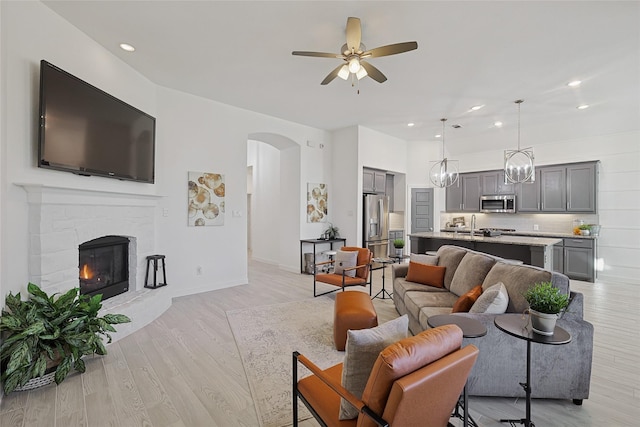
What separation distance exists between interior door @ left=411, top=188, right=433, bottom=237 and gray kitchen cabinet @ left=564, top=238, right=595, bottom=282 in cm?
289

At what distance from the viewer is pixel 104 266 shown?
3660 millimetres

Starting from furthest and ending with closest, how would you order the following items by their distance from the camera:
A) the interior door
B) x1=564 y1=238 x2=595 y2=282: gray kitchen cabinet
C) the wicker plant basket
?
the interior door < x1=564 y1=238 x2=595 y2=282: gray kitchen cabinet < the wicker plant basket

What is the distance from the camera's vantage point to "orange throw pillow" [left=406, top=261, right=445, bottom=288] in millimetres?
3732

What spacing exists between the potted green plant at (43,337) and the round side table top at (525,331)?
10.5 feet

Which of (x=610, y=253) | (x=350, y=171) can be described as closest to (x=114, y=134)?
(x=350, y=171)

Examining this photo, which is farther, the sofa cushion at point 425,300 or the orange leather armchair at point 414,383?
the sofa cushion at point 425,300

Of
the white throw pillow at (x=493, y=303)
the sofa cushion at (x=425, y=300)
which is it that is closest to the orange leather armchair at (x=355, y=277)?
the sofa cushion at (x=425, y=300)

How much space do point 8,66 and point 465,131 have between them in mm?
7460

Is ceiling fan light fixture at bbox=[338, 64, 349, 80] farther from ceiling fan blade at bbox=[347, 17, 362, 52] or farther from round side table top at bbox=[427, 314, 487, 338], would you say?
round side table top at bbox=[427, 314, 487, 338]

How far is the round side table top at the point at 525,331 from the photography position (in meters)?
1.63

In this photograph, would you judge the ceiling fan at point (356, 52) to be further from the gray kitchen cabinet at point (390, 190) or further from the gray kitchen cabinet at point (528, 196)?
the gray kitchen cabinet at point (528, 196)

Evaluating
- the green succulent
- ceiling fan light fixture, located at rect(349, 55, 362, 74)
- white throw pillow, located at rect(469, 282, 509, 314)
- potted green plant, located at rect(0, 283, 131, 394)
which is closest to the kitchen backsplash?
white throw pillow, located at rect(469, 282, 509, 314)

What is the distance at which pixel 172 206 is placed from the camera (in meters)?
4.71

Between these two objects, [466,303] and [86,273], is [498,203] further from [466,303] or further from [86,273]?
[86,273]
